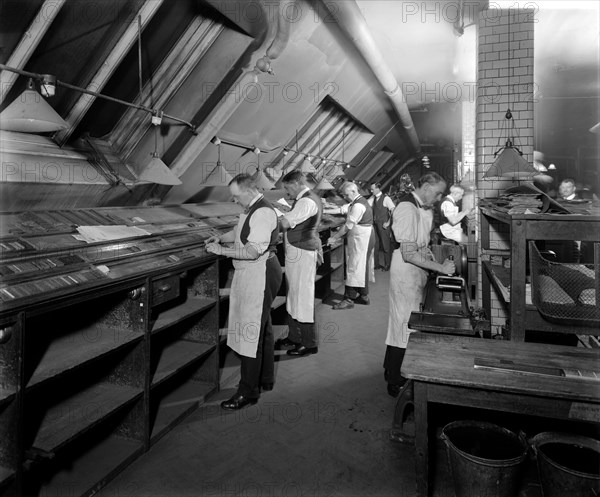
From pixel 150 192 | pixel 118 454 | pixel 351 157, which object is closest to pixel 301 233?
pixel 150 192

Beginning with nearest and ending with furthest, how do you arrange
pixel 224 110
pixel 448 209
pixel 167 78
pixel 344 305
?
pixel 167 78
pixel 224 110
pixel 344 305
pixel 448 209

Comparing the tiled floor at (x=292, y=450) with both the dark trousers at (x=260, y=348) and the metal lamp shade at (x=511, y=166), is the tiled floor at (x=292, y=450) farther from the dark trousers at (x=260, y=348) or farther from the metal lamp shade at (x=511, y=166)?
the metal lamp shade at (x=511, y=166)

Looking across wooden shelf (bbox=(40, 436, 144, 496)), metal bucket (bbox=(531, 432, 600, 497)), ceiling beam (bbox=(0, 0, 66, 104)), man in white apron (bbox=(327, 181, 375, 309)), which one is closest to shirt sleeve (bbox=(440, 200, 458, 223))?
man in white apron (bbox=(327, 181, 375, 309))

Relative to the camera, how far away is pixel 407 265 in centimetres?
377

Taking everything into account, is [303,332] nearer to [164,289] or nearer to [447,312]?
[447,312]

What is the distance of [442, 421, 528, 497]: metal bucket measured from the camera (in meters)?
2.09

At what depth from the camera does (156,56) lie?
379 cm

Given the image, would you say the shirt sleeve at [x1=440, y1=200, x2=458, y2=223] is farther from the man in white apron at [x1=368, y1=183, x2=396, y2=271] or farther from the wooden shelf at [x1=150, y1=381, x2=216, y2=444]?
the wooden shelf at [x1=150, y1=381, x2=216, y2=444]

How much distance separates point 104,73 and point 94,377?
7.15ft

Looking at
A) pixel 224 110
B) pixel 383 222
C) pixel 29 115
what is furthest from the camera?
pixel 383 222

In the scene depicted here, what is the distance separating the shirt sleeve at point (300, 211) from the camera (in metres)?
4.60

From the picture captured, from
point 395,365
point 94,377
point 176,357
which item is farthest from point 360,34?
point 94,377

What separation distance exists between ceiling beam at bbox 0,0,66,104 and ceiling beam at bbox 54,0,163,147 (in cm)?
50

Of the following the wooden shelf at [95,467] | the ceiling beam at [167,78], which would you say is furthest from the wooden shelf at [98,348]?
the ceiling beam at [167,78]
